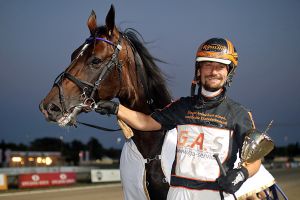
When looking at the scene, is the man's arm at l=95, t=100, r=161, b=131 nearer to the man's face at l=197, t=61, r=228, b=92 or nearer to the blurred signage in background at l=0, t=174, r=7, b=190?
the man's face at l=197, t=61, r=228, b=92

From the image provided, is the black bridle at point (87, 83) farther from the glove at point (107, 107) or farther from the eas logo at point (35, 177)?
the eas logo at point (35, 177)

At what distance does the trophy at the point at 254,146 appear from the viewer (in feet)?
7.97

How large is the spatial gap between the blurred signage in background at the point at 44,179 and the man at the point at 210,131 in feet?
47.6

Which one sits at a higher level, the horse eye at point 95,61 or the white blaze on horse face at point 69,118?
the horse eye at point 95,61

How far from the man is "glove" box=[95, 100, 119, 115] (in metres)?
0.45

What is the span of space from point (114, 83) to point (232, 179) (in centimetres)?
135

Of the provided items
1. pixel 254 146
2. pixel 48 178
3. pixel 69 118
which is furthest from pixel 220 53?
pixel 48 178

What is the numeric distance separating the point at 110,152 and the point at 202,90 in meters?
95.3

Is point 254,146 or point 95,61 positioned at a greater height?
point 95,61

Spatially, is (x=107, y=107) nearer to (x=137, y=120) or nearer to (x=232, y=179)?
(x=137, y=120)

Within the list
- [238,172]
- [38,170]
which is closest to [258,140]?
[238,172]

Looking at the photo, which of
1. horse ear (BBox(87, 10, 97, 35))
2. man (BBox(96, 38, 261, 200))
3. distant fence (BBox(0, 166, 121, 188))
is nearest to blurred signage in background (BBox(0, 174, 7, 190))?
distant fence (BBox(0, 166, 121, 188))

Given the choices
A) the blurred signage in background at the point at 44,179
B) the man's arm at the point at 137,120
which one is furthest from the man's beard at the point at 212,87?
the blurred signage in background at the point at 44,179

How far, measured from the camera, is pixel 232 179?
2.36 metres
